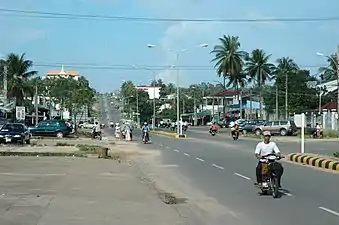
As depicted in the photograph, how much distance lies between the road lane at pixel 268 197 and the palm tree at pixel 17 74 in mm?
59781

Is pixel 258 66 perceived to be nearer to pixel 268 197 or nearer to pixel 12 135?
pixel 12 135

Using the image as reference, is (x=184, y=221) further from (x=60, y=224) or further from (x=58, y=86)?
(x=58, y=86)

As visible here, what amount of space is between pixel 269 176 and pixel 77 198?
4661mm

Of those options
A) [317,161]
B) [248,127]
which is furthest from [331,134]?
[317,161]

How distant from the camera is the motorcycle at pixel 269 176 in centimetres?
1473

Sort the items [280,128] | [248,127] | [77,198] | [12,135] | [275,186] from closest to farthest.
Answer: [77,198] → [275,186] → [12,135] → [280,128] → [248,127]

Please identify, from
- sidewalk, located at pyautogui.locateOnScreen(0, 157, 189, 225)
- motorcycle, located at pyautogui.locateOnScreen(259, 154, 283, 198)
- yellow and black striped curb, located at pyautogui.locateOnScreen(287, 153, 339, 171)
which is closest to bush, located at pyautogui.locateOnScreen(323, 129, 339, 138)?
yellow and black striped curb, located at pyautogui.locateOnScreen(287, 153, 339, 171)

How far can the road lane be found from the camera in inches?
469

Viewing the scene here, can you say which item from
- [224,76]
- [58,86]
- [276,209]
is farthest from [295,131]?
[276,209]

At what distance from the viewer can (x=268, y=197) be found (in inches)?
589

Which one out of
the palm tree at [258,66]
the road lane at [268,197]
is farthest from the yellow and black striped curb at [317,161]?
the palm tree at [258,66]

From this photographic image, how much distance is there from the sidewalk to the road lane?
1.75 m

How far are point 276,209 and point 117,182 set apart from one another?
6891 mm

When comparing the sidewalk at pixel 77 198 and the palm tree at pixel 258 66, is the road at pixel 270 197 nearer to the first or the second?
the sidewalk at pixel 77 198
